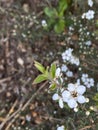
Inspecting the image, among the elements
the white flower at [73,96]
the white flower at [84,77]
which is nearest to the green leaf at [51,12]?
the white flower at [84,77]

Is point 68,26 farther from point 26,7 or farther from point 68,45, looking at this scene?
point 26,7

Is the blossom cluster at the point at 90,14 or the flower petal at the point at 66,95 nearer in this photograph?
the flower petal at the point at 66,95

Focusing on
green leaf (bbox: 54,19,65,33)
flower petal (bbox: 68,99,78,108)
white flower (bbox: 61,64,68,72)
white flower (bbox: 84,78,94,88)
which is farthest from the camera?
green leaf (bbox: 54,19,65,33)

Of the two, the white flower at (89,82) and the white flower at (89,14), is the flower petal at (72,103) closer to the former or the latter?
the white flower at (89,82)

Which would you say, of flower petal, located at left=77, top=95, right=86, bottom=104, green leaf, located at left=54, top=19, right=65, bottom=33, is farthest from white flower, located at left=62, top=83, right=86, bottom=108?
green leaf, located at left=54, top=19, right=65, bottom=33

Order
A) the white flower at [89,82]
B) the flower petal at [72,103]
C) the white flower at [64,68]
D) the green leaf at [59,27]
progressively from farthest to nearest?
the green leaf at [59,27], the white flower at [64,68], the white flower at [89,82], the flower petal at [72,103]

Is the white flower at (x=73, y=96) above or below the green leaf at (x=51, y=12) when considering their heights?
below

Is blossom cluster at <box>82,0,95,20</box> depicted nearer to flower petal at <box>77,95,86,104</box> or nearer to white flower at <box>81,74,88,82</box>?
white flower at <box>81,74,88,82</box>

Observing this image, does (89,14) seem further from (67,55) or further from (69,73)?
(69,73)
